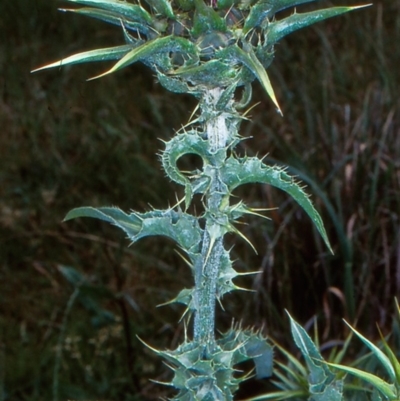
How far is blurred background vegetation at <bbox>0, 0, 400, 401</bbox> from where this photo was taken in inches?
127

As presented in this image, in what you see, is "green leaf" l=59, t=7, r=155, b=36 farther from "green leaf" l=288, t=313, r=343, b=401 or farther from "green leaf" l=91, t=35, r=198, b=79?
"green leaf" l=288, t=313, r=343, b=401

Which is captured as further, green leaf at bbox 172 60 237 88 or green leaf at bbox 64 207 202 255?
green leaf at bbox 64 207 202 255

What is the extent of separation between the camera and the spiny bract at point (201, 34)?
1.24 metres

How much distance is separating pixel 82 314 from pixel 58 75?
2336mm

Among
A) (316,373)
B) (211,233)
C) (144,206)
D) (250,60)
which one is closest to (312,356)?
(316,373)

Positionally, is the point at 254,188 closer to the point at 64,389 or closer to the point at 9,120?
the point at 64,389

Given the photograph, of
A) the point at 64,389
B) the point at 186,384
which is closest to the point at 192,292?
the point at 186,384

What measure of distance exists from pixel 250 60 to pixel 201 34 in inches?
4.7

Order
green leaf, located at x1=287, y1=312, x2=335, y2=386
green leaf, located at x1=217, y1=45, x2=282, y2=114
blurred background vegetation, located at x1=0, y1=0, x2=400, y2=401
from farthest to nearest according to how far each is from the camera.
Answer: blurred background vegetation, located at x1=0, y1=0, x2=400, y2=401 < green leaf, located at x1=287, y1=312, x2=335, y2=386 < green leaf, located at x1=217, y1=45, x2=282, y2=114

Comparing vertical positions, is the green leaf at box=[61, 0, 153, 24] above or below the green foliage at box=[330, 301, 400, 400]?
above

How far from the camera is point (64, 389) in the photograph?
3.03m

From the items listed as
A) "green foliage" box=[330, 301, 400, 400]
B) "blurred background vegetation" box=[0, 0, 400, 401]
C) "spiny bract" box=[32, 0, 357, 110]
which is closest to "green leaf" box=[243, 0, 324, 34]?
"spiny bract" box=[32, 0, 357, 110]

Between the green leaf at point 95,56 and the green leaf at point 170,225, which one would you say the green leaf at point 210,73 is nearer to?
the green leaf at point 95,56

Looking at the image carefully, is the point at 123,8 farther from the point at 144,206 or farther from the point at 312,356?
the point at 144,206
